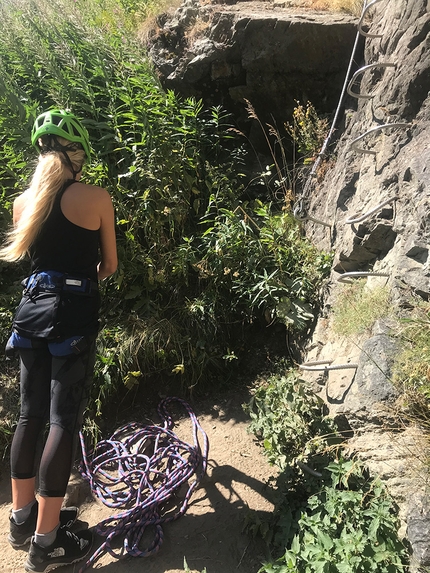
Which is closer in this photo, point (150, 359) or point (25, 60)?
point (150, 359)

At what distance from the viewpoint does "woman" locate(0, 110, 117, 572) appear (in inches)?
92.7

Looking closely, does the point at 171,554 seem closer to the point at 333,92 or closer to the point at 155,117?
the point at 155,117

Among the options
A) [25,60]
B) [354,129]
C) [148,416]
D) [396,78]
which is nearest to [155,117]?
[25,60]

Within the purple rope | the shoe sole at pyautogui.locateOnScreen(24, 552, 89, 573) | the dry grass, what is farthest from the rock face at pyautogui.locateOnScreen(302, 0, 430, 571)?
the shoe sole at pyautogui.locateOnScreen(24, 552, 89, 573)

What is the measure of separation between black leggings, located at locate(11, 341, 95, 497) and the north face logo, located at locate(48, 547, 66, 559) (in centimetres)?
40

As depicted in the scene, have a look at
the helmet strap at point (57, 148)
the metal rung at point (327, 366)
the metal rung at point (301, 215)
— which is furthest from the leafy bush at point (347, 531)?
the helmet strap at point (57, 148)

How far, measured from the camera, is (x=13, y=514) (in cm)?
255

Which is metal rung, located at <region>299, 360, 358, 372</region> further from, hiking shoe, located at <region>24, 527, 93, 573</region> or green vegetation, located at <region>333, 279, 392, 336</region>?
hiking shoe, located at <region>24, 527, 93, 573</region>

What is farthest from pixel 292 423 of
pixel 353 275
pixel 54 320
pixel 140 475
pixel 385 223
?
pixel 54 320

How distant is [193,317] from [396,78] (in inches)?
97.5

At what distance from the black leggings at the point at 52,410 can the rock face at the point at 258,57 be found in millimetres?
3381

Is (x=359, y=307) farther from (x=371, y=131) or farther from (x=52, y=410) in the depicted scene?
(x=52, y=410)

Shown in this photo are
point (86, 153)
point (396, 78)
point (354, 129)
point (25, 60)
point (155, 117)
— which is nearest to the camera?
point (86, 153)

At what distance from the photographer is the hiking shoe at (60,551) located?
8.01ft
